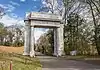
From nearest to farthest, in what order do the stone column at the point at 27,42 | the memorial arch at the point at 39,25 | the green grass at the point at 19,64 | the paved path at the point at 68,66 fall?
the green grass at the point at 19,64 → the paved path at the point at 68,66 → the memorial arch at the point at 39,25 → the stone column at the point at 27,42

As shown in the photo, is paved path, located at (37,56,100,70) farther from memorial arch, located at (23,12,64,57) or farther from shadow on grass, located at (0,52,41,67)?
memorial arch, located at (23,12,64,57)

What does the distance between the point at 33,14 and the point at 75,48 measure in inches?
388

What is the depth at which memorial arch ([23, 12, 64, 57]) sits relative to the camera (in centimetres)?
2680

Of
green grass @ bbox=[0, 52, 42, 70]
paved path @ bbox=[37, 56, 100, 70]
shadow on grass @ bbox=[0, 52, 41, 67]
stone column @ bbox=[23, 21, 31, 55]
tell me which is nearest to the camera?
green grass @ bbox=[0, 52, 42, 70]

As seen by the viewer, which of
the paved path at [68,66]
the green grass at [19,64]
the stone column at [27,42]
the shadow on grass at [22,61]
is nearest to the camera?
the green grass at [19,64]

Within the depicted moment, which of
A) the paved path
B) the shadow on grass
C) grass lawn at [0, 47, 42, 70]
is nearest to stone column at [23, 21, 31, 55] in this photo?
the shadow on grass

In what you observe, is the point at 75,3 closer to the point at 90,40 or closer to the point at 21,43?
the point at 90,40

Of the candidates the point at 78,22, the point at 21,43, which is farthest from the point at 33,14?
the point at 21,43

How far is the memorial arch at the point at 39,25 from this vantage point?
26797mm

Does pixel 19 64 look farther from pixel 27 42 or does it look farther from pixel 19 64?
pixel 27 42

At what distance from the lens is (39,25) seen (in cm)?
2712

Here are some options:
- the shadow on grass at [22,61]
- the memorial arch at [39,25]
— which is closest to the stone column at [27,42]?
the memorial arch at [39,25]

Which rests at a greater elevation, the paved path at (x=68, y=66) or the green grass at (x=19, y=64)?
the green grass at (x=19, y=64)

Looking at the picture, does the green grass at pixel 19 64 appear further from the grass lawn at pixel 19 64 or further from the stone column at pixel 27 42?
the stone column at pixel 27 42
